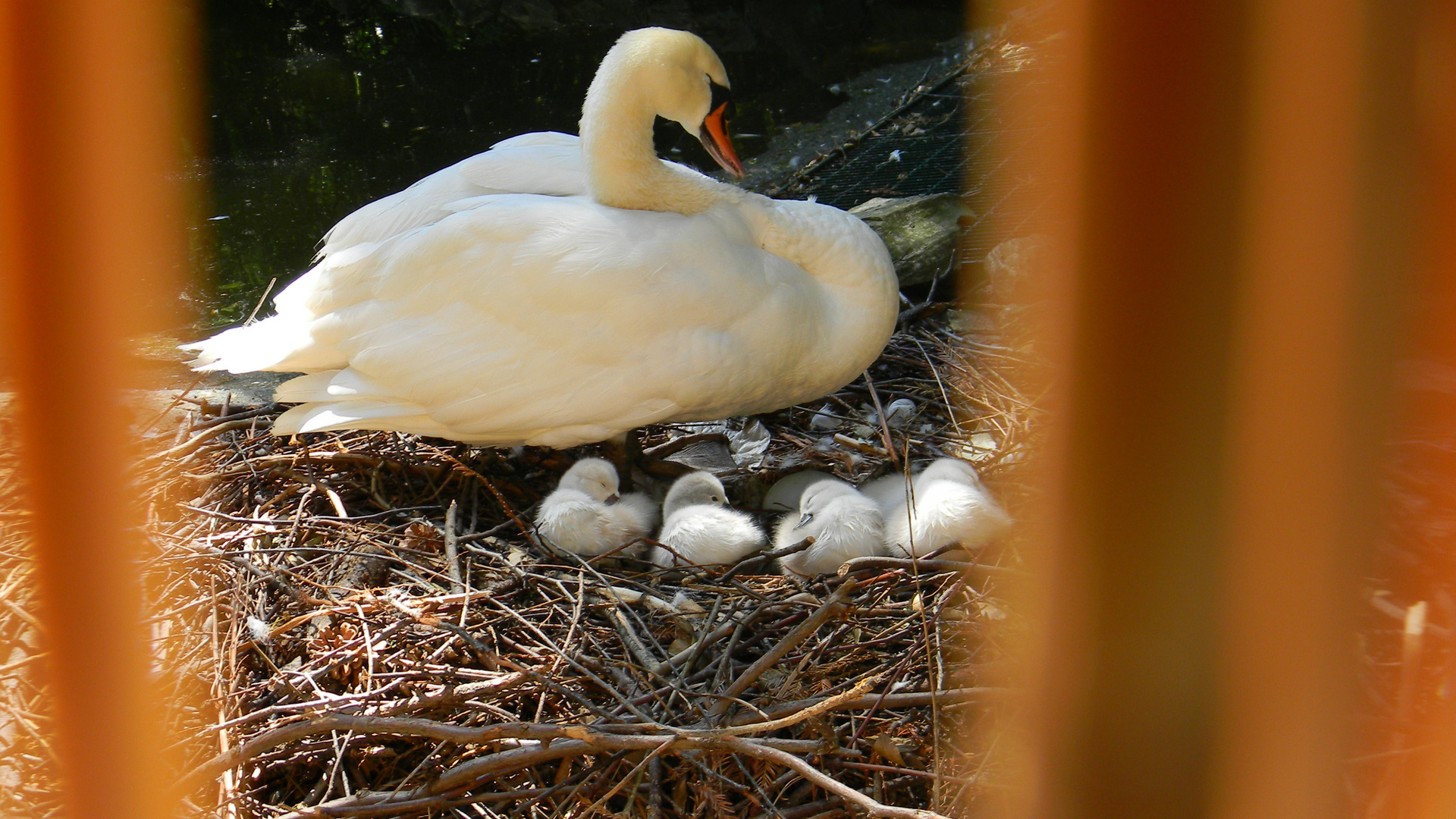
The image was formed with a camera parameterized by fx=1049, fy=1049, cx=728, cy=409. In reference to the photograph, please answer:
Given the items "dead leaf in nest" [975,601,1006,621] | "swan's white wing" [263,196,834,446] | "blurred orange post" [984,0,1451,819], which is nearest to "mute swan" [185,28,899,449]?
"swan's white wing" [263,196,834,446]

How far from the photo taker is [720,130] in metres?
3.15

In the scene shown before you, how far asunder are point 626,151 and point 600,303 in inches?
19.5

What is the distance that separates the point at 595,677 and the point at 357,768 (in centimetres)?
48

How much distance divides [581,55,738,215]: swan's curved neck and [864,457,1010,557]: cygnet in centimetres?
107

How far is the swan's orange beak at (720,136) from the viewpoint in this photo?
3.13 meters

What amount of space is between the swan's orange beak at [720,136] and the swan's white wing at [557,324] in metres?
0.28

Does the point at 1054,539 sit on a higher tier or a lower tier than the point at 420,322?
higher

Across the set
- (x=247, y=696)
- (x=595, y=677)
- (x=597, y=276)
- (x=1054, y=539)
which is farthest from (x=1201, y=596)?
(x=597, y=276)

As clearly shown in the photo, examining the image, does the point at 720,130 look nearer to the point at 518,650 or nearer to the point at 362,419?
the point at 362,419

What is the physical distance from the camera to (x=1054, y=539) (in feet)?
1.89

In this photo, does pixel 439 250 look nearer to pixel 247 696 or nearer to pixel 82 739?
pixel 247 696

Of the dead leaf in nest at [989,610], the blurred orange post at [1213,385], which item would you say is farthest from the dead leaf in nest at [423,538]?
the blurred orange post at [1213,385]

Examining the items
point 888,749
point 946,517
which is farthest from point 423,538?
point 888,749

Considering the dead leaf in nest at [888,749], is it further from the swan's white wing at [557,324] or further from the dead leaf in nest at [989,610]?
the swan's white wing at [557,324]
